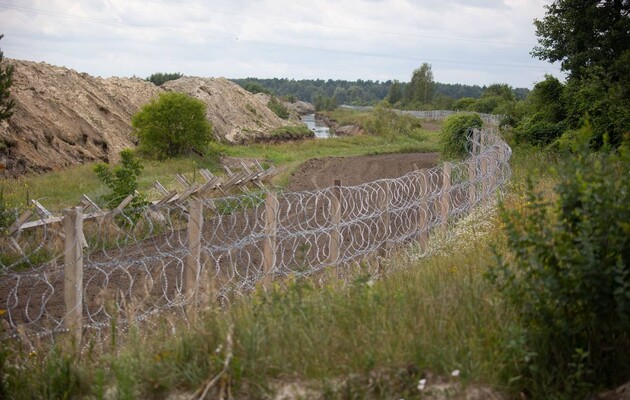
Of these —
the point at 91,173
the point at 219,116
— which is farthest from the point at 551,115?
the point at 219,116

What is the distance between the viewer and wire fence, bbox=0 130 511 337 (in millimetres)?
6469

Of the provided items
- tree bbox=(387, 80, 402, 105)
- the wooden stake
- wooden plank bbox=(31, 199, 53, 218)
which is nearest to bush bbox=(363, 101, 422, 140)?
the wooden stake

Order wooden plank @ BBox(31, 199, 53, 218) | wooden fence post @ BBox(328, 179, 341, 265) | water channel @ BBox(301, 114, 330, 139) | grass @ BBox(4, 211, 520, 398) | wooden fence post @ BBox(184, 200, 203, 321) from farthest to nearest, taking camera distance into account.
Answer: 1. water channel @ BBox(301, 114, 330, 139)
2. wooden plank @ BBox(31, 199, 53, 218)
3. wooden fence post @ BBox(328, 179, 341, 265)
4. wooden fence post @ BBox(184, 200, 203, 321)
5. grass @ BBox(4, 211, 520, 398)

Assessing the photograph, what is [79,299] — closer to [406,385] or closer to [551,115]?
[406,385]

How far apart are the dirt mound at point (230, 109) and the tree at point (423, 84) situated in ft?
218

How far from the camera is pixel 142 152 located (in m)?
30.0

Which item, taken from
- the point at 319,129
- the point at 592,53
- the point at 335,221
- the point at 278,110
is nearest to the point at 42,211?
the point at 335,221

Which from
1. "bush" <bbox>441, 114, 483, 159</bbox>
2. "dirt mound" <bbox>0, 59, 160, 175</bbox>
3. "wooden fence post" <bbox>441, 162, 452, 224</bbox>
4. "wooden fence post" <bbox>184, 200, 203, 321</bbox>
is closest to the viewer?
"wooden fence post" <bbox>184, 200, 203, 321</bbox>

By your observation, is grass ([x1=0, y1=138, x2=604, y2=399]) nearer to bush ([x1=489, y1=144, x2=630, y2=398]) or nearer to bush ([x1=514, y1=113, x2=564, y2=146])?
bush ([x1=489, y1=144, x2=630, y2=398])

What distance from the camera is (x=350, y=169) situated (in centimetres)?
2727

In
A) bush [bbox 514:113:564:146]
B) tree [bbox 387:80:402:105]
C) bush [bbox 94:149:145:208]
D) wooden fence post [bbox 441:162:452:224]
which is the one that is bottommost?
bush [bbox 94:149:145:208]

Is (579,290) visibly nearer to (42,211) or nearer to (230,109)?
(42,211)

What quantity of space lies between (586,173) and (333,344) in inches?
74.6

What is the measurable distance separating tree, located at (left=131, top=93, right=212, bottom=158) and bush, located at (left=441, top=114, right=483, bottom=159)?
31.0 feet
